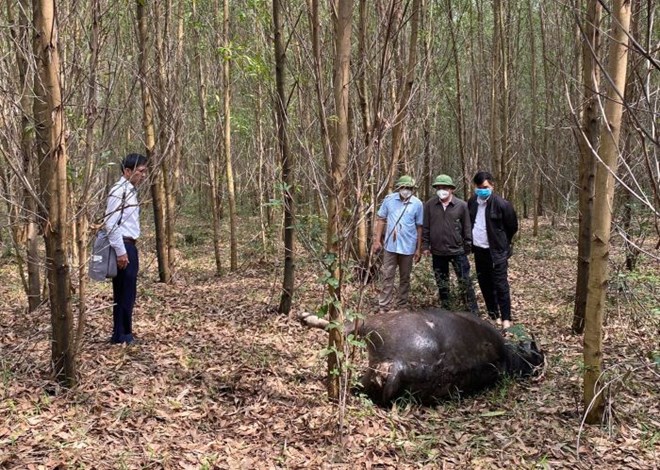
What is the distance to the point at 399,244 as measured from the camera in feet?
19.8

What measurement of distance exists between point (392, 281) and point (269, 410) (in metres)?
2.89

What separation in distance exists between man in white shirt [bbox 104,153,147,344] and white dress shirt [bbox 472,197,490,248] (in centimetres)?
369

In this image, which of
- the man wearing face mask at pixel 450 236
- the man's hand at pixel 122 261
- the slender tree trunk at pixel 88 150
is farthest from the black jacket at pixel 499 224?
the slender tree trunk at pixel 88 150

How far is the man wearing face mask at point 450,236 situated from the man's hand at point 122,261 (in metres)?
3.46

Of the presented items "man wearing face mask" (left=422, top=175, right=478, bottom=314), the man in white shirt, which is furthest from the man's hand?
"man wearing face mask" (left=422, top=175, right=478, bottom=314)

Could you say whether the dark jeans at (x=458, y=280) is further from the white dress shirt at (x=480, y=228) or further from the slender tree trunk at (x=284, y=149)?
the slender tree trunk at (x=284, y=149)

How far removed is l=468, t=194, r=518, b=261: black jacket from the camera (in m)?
5.65

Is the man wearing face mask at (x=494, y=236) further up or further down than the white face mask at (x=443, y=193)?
further down

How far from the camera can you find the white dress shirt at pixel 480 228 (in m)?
5.76

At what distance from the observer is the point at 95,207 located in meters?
3.79

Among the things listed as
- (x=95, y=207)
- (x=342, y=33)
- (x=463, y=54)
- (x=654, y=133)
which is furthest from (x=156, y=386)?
(x=463, y=54)

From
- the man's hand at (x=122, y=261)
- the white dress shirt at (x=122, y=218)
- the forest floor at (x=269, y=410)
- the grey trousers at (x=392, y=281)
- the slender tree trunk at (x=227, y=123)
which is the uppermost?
the slender tree trunk at (x=227, y=123)

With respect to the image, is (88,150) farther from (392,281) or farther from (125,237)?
(392,281)

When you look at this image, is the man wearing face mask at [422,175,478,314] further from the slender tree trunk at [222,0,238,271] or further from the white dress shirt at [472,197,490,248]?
the slender tree trunk at [222,0,238,271]
